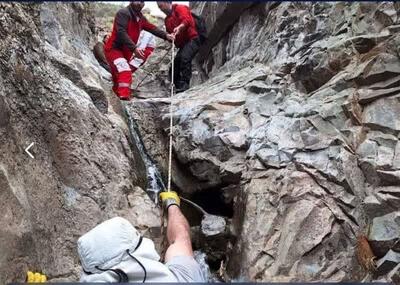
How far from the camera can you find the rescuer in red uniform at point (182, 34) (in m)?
11.1

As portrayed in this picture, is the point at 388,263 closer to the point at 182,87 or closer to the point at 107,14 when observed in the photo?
the point at 182,87

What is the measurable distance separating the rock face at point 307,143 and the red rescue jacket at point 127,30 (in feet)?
4.78

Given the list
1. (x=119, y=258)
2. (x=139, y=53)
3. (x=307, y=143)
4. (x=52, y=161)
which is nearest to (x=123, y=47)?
(x=139, y=53)

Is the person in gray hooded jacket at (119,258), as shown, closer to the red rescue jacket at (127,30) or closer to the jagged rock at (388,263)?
the jagged rock at (388,263)

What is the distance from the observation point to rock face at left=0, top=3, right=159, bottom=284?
5.57 m

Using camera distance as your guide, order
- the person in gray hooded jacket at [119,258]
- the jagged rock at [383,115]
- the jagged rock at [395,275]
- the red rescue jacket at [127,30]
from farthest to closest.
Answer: the red rescue jacket at [127,30], the jagged rock at [383,115], the jagged rock at [395,275], the person in gray hooded jacket at [119,258]

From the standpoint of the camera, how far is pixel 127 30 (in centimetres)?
1011

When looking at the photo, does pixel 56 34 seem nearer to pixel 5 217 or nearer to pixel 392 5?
pixel 5 217

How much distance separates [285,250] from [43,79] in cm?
394

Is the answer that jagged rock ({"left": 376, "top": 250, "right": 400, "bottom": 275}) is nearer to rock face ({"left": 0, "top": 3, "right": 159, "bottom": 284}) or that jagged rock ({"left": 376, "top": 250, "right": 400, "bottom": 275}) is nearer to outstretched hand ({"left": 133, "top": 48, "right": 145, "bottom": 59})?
rock face ({"left": 0, "top": 3, "right": 159, "bottom": 284})

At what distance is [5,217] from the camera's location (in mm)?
5305

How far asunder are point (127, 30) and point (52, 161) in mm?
4331

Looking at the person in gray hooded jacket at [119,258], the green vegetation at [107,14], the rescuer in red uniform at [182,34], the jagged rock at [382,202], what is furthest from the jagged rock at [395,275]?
the green vegetation at [107,14]

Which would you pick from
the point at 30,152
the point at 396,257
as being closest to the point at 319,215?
the point at 396,257
